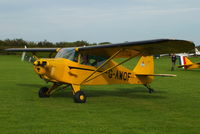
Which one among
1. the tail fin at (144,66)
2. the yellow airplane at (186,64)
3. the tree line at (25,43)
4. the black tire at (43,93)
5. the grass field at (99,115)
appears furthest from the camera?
the tree line at (25,43)

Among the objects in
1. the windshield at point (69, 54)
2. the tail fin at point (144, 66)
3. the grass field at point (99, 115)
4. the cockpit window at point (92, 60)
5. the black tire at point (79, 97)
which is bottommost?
the grass field at point (99, 115)

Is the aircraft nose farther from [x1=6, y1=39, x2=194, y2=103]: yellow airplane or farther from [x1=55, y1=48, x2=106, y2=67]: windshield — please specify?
[x1=55, y1=48, x2=106, y2=67]: windshield

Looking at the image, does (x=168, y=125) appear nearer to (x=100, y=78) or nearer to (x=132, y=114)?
(x=132, y=114)

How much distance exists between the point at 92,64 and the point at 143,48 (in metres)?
2.01

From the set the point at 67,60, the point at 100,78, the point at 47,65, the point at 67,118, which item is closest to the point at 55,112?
the point at 67,118

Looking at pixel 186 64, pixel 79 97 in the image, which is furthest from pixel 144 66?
pixel 186 64

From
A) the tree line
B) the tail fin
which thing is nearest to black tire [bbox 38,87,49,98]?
the tail fin

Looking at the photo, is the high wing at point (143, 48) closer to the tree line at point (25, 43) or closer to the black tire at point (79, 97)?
the black tire at point (79, 97)

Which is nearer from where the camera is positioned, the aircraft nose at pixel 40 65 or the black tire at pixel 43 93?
the aircraft nose at pixel 40 65

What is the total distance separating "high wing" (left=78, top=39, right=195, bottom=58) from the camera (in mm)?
9054

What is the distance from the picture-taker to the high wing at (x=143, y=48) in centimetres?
905

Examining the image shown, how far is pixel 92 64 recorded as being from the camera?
11219 millimetres

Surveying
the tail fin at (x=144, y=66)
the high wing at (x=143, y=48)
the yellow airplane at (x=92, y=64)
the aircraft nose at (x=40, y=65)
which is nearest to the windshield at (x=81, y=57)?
the yellow airplane at (x=92, y=64)

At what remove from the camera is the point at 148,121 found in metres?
7.26
